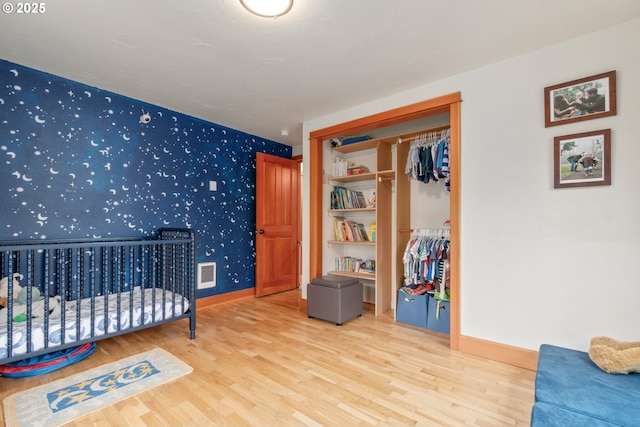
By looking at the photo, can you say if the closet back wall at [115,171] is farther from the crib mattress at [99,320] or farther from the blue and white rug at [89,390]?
the blue and white rug at [89,390]

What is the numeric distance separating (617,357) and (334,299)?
203cm

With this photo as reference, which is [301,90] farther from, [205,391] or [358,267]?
[205,391]

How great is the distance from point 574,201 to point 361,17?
1832 millimetres

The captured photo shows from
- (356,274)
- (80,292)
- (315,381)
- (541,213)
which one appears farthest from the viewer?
(356,274)

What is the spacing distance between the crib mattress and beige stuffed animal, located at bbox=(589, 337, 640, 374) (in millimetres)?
2934

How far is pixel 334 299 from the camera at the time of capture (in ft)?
9.93

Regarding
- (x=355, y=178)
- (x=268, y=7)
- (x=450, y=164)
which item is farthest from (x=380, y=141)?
(x=268, y=7)

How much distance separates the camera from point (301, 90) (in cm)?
279

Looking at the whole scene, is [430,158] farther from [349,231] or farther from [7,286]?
[7,286]

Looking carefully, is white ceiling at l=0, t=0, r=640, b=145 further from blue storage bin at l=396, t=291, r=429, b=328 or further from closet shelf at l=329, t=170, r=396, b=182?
blue storage bin at l=396, t=291, r=429, b=328

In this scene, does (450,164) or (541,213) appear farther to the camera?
(450,164)

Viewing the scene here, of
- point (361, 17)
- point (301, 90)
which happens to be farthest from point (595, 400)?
point (301, 90)

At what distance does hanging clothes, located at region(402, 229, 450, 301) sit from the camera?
112 inches

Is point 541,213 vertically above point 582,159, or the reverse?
point 582,159
